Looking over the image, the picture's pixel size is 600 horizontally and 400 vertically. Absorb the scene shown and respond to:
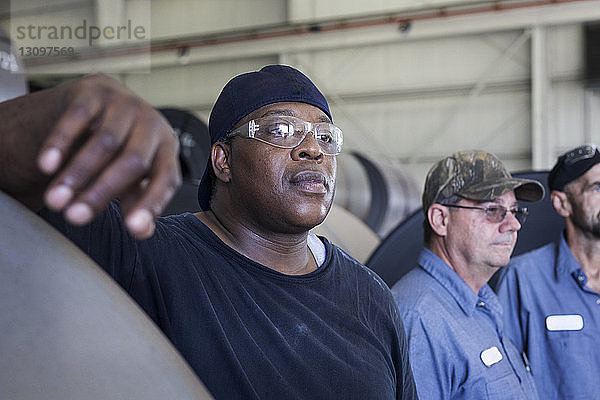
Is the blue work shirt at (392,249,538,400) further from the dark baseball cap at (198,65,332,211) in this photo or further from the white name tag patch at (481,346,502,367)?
the dark baseball cap at (198,65,332,211)

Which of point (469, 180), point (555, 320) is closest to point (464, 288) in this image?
point (469, 180)

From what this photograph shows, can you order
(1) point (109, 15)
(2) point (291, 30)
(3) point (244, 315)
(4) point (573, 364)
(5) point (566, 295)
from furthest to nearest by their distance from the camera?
(1) point (109, 15) < (2) point (291, 30) < (5) point (566, 295) < (4) point (573, 364) < (3) point (244, 315)

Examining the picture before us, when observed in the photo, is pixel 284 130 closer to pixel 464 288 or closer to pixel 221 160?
pixel 221 160

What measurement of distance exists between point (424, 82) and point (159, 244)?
8.05m

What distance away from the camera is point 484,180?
2006 mm

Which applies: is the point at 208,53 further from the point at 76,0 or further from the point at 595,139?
the point at 595,139

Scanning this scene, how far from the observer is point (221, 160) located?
1357mm

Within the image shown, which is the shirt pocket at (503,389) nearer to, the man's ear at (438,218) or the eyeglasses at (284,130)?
the man's ear at (438,218)

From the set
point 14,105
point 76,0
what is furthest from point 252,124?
point 76,0

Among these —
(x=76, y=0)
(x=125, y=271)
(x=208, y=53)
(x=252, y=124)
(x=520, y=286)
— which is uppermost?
(x=76, y=0)

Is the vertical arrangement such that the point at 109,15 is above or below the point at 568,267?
above

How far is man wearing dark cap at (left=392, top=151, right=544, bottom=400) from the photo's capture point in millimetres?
1687

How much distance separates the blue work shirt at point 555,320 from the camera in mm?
2166

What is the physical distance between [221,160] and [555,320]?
1.41 meters
